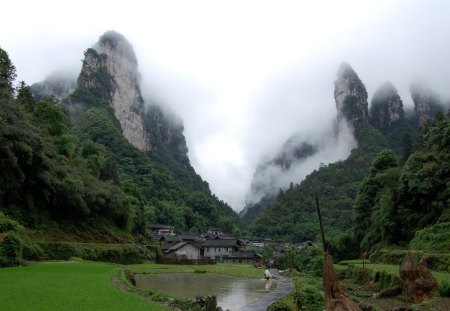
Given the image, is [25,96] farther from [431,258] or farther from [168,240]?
[431,258]

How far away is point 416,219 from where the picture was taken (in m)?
42.0

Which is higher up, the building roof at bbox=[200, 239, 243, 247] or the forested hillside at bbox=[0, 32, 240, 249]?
the forested hillside at bbox=[0, 32, 240, 249]

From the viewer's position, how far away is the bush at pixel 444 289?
1895 centimetres

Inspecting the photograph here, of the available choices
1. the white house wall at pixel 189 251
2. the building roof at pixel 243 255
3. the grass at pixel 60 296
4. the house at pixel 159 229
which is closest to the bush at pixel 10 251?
the grass at pixel 60 296

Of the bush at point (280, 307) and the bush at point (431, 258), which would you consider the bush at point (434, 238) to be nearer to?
the bush at point (431, 258)

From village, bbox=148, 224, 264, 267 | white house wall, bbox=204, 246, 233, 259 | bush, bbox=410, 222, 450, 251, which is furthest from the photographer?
white house wall, bbox=204, 246, 233, 259

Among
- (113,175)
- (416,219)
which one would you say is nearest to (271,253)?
(113,175)

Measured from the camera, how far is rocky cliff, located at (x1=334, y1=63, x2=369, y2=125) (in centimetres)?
17025

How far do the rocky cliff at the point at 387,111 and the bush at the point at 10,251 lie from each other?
15616 cm

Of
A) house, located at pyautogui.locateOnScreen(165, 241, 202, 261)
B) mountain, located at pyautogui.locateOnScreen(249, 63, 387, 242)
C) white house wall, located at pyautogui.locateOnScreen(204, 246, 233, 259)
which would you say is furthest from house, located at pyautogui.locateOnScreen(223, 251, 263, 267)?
mountain, located at pyautogui.locateOnScreen(249, 63, 387, 242)

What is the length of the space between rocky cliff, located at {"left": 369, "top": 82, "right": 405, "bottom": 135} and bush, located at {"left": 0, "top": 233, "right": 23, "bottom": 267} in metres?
156

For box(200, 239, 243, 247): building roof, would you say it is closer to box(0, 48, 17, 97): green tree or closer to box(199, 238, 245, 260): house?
box(199, 238, 245, 260): house

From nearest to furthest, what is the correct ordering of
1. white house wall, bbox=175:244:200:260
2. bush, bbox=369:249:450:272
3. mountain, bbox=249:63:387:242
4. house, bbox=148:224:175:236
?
bush, bbox=369:249:450:272, white house wall, bbox=175:244:200:260, house, bbox=148:224:175:236, mountain, bbox=249:63:387:242

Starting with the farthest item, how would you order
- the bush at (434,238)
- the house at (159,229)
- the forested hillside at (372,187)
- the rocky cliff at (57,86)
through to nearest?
the rocky cliff at (57,86), the house at (159,229), the forested hillside at (372,187), the bush at (434,238)
